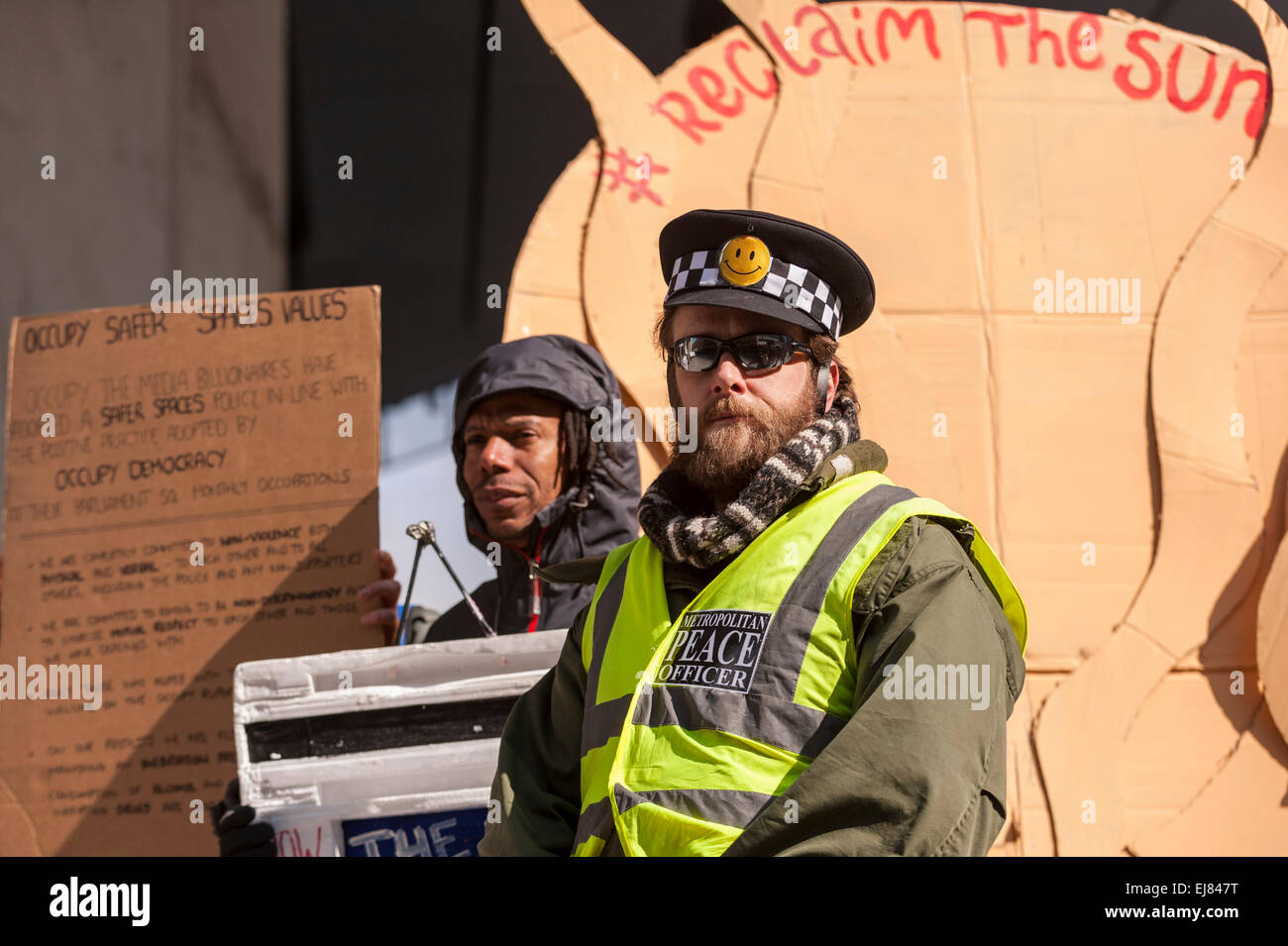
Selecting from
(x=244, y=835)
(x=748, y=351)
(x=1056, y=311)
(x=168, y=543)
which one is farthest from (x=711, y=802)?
(x=1056, y=311)

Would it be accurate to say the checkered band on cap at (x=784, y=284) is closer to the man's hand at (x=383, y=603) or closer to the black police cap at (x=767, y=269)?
the black police cap at (x=767, y=269)

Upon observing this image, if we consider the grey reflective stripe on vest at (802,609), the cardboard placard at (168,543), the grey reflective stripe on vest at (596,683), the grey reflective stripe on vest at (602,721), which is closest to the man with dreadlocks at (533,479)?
the cardboard placard at (168,543)

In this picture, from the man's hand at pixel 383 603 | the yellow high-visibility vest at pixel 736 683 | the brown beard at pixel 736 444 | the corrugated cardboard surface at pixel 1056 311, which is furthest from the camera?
the corrugated cardboard surface at pixel 1056 311

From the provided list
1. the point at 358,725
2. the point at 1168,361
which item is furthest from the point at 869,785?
the point at 1168,361

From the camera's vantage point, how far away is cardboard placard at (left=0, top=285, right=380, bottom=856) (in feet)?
8.67

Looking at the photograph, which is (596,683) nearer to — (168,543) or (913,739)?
(913,739)

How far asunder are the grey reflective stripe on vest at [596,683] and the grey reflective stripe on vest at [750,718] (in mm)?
74

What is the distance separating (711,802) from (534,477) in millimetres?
1453

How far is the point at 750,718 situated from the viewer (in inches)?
54.1

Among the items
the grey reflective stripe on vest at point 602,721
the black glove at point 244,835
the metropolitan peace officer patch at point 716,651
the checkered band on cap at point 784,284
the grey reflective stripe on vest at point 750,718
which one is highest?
the checkered band on cap at point 784,284

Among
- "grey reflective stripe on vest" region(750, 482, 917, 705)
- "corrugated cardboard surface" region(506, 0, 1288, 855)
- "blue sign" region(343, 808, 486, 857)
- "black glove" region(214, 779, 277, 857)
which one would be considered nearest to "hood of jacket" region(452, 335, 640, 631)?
"corrugated cardboard surface" region(506, 0, 1288, 855)

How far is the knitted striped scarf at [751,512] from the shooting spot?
156cm

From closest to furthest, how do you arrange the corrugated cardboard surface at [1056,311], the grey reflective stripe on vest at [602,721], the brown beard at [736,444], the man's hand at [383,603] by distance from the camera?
the grey reflective stripe on vest at [602,721] < the brown beard at [736,444] < the man's hand at [383,603] < the corrugated cardboard surface at [1056,311]

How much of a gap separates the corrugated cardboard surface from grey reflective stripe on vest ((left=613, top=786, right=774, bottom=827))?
74.2 inches
